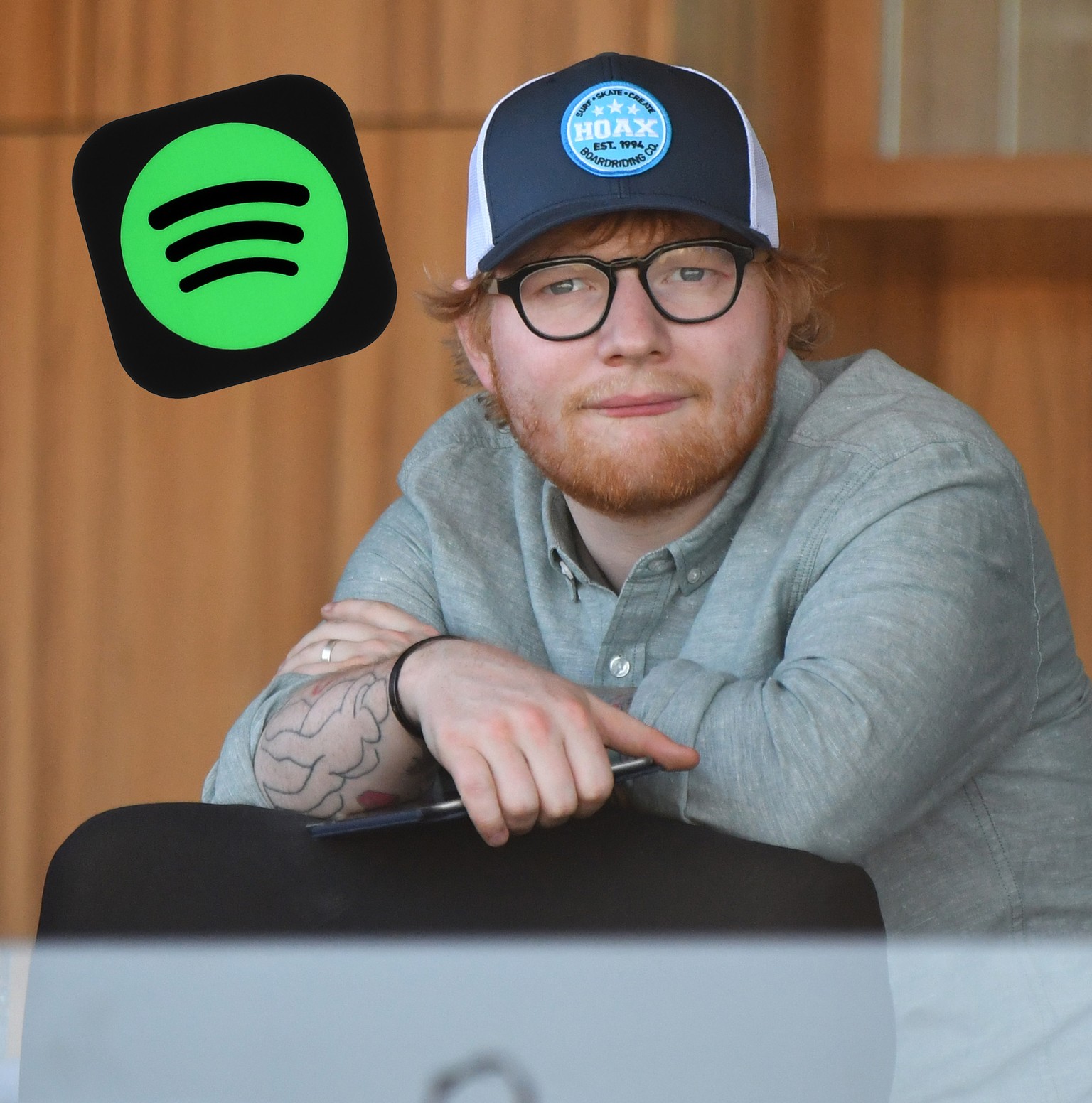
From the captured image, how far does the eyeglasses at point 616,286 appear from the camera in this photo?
958 millimetres

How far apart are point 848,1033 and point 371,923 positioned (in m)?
0.23

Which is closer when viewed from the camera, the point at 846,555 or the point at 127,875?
the point at 127,875

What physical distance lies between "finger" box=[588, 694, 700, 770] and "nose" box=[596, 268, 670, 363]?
0.31 meters

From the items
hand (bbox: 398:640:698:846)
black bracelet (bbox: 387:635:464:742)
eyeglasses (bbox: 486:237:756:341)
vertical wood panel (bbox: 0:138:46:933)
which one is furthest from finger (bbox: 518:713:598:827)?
vertical wood panel (bbox: 0:138:46:933)

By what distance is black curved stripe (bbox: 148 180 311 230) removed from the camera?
1297mm

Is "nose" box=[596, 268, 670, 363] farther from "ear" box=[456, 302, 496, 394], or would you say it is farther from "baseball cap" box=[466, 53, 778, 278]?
"ear" box=[456, 302, 496, 394]

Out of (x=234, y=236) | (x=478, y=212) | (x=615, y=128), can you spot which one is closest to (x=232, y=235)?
(x=234, y=236)

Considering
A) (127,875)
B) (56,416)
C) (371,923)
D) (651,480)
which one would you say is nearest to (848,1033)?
(371,923)

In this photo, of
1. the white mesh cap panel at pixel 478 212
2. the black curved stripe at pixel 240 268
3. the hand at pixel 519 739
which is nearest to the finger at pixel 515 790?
the hand at pixel 519 739

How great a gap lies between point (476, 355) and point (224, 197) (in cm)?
33

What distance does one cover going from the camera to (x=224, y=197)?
130 centimetres

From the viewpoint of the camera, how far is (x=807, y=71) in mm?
1521

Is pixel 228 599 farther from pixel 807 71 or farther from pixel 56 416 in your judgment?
pixel 807 71

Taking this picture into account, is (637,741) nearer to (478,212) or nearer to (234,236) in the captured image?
(478,212)
